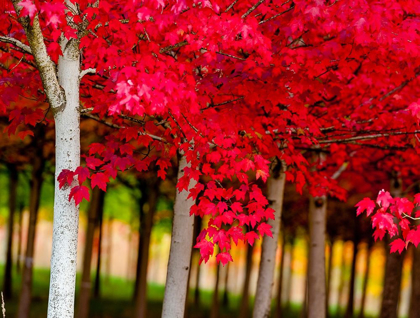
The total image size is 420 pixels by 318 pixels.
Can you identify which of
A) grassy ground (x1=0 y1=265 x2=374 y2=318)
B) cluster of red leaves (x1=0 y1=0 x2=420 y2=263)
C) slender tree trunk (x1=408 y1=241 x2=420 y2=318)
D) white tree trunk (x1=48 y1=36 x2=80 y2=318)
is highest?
cluster of red leaves (x1=0 y1=0 x2=420 y2=263)

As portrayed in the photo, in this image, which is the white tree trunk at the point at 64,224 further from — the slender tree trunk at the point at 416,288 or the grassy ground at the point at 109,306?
the grassy ground at the point at 109,306

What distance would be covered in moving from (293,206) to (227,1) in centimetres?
1302

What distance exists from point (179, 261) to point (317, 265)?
372cm

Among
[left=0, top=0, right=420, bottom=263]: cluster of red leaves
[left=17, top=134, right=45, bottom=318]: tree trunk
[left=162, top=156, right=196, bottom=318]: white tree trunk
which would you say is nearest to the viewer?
[left=0, top=0, right=420, bottom=263]: cluster of red leaves

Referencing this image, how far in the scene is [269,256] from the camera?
28.5 feet

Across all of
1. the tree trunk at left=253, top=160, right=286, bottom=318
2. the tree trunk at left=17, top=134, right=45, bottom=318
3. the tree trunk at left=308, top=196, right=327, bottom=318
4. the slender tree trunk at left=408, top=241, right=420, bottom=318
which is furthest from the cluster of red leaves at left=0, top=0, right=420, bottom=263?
the slender tree trunk at left=408, top=241, right=420, bottom=318

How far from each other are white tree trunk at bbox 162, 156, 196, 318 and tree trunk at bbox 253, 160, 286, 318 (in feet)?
6.33

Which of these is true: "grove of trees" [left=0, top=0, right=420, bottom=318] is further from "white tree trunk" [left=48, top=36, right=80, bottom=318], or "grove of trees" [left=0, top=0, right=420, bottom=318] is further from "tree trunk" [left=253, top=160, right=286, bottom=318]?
"tree trunk" [left=253, top=160, right=286, bottom=318]

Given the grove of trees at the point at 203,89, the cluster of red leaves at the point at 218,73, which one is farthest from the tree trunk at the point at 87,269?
the cluster of red leaves at the point at 218,73

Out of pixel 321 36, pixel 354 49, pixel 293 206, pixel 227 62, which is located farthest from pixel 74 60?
pixel 293 206

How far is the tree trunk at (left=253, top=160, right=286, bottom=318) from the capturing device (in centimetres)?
861

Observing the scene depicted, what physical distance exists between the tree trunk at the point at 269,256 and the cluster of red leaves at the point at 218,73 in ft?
3.39

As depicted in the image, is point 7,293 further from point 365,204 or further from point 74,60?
point 365,204

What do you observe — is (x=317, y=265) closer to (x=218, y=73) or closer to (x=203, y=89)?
(x=218, y=73)
